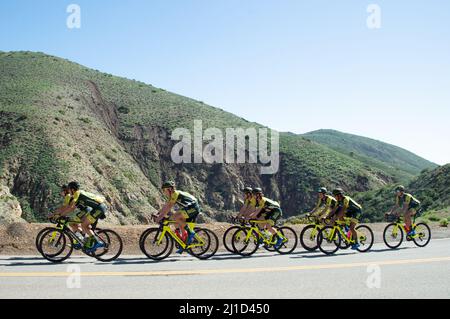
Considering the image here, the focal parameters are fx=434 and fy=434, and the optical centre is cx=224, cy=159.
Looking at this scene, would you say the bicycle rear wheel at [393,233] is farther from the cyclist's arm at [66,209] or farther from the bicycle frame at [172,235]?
the cyclist's arm at [66,209]

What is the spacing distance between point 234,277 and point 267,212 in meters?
4.37

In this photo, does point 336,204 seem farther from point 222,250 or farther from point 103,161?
point 103,161

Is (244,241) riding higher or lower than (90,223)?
lower

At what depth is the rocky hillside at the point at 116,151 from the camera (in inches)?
1800

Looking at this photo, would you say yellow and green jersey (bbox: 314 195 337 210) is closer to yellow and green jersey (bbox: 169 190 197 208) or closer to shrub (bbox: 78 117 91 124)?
yellow and green jersey (bbox: 169 190 197 208)

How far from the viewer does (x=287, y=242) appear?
13844mm

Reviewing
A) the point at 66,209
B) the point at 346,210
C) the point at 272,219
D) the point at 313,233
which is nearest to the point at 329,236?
the point at 313,233

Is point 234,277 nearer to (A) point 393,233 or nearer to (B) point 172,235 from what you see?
Result: (B) point 172,235

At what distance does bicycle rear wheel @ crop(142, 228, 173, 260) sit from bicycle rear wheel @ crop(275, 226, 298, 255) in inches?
137

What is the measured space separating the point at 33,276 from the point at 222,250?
6009 millimetres

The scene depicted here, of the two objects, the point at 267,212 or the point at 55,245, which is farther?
the point at 267,212

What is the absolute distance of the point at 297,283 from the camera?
802 cm

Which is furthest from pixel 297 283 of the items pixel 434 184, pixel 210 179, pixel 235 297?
pixel 210 179

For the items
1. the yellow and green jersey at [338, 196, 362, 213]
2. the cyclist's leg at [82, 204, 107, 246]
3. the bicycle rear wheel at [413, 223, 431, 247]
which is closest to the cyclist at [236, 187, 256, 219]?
the yellow and green jersey at [338, 196, 362, 213]
